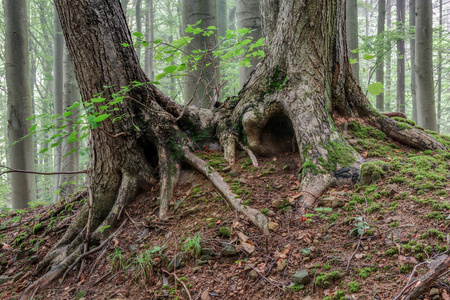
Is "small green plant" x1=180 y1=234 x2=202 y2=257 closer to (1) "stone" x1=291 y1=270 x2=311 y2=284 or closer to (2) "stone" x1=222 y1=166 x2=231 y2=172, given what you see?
(1) "stone" x1=291 y1=270 x2=311 y2=284

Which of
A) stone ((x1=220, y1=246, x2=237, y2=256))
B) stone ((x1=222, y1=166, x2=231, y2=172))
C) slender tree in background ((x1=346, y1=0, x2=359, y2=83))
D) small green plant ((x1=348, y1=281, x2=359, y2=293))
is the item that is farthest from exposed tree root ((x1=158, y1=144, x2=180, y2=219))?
slender tree in background ((x1=346, y1=0, x2=359, y2=83))

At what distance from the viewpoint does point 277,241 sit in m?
2.25

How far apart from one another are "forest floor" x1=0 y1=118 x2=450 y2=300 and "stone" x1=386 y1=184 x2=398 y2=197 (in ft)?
0.04

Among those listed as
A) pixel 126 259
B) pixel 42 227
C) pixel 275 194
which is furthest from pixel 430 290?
pixel 42 227

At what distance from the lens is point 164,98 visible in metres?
3.70

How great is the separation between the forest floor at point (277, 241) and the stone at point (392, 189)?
1 centimetres

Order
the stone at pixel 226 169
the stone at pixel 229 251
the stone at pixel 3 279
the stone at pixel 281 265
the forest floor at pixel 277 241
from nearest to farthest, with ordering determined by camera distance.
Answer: the forest floor at pixel 277 241 < the stone at pixel 281 265 < the stone at pixel 229 251 < the stone at pixel 3 279 < the stone at pixel 226 169

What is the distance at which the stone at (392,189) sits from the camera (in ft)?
7.58

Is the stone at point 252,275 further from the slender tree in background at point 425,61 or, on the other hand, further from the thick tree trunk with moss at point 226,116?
the slender tree in background at point 425,61

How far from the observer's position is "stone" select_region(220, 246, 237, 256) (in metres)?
2.26

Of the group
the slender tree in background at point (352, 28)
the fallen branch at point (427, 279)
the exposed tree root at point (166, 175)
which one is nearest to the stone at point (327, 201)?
the fallen branch at point (427, 279)

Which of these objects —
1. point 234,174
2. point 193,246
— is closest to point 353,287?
point 193,246

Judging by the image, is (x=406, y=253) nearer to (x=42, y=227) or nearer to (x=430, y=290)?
(x=430, y=290)

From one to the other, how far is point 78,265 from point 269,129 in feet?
8.81
